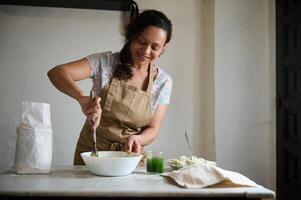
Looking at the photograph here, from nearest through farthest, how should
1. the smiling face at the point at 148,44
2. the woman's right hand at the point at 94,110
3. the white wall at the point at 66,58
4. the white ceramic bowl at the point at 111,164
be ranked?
the white ceramic bowl at the point at 111,164, the woman's right hand at the point at 94,110, the smiling face at the point at 148,44, the white wall at the point at 66,58

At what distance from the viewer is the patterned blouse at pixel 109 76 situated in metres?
1.81

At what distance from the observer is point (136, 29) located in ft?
5.79

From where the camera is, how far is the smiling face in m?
1.73

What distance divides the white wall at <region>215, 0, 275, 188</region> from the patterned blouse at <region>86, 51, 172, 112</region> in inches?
43.1

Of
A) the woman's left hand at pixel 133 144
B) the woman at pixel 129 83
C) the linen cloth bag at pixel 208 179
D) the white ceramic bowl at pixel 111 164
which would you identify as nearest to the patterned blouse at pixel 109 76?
the woman at pixel 129 83

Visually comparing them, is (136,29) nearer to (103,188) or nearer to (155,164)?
(155,164)

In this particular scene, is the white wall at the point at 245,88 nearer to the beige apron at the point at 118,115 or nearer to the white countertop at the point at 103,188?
the beige apron at the point at 118,115

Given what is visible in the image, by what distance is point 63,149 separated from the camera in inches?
116

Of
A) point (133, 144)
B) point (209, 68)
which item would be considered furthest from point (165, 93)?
point (209, 68)

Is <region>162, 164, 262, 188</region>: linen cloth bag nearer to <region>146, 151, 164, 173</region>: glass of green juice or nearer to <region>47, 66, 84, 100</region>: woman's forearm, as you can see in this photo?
<region>146, 151, 164, 173</region>: glass of green juice

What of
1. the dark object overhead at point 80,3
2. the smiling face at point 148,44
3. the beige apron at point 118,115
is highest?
the dark object overhead at point 80,3

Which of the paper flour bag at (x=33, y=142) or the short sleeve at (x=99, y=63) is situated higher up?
the short sleeve at (x=99, y=63)

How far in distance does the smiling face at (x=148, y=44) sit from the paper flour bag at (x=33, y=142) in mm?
605

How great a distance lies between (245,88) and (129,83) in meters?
1.45
